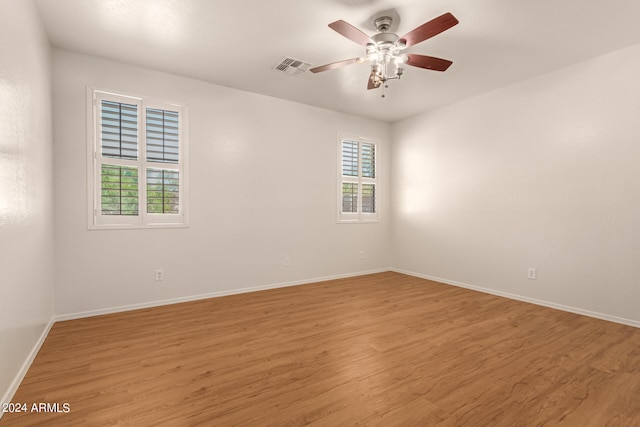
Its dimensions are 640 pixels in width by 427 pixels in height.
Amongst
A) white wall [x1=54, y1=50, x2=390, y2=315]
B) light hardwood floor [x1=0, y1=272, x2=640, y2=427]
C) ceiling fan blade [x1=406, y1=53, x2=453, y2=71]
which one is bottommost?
light hardwood floor [x1=0, y1=272, x2=640, y2=427]

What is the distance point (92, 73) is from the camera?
3.31 meters

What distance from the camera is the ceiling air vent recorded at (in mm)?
3407

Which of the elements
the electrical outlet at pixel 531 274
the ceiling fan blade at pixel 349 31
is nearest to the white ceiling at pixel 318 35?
the ceiling fan blade at pixel 349 31

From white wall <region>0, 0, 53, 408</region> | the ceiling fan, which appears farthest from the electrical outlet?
white wall <region>0, 0, 53, 408</region>

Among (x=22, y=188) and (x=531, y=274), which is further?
(x=531, y=274)

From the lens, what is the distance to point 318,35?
9.50 feet

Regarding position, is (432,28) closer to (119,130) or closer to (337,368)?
(337,368)

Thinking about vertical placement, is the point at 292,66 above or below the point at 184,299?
above

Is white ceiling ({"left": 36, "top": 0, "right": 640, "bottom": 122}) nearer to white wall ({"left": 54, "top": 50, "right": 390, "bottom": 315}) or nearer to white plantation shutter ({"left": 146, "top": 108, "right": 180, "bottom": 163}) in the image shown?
white wall ({"left": 54, "top": 50, "right": 390, "bottom": 315})

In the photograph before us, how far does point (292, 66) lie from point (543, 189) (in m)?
3.40

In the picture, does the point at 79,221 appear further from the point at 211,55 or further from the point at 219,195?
the point at 211,55

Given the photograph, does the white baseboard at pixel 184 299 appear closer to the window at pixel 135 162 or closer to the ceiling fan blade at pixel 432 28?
the window at pixel 135 162

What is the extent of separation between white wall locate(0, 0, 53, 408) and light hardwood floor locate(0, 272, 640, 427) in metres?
0.31

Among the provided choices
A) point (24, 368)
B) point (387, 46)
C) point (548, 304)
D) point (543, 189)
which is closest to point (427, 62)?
point (387, 46)
